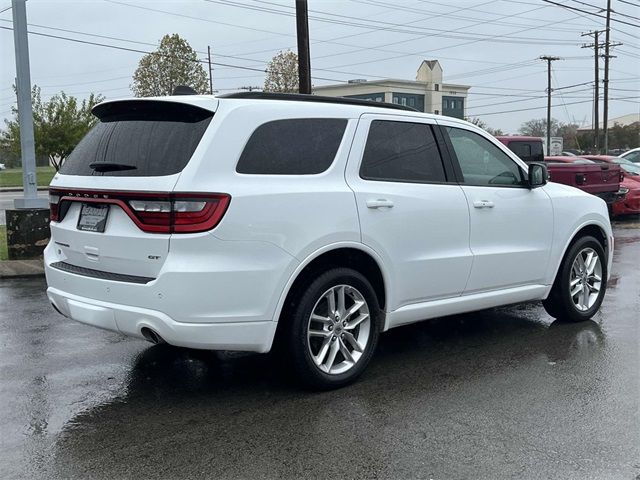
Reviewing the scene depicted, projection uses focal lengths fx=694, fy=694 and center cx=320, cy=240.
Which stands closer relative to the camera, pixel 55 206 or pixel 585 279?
pixel 55 206

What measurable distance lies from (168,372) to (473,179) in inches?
110

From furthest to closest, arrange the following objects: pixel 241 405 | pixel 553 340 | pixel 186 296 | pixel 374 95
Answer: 1. pixel 374 95
2. pixel 553 340
3. pixel 241 405
4. pixel 186 296

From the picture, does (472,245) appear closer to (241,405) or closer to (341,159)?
(341,159)

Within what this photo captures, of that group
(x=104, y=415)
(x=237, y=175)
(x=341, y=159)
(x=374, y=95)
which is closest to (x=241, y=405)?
(x=104, y=415)

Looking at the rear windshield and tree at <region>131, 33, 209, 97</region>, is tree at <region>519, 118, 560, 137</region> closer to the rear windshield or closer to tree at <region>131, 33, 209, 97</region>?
tree at <region>131, 33, 209, 97</region>

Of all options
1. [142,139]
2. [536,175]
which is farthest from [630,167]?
[142,139]

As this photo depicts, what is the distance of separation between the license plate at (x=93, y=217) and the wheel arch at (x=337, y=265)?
122 centimetres

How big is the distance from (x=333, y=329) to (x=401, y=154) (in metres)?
1.44

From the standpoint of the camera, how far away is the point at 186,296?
3963 mm

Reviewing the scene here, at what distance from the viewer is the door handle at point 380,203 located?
4688mm

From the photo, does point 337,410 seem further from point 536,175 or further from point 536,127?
point 536,127

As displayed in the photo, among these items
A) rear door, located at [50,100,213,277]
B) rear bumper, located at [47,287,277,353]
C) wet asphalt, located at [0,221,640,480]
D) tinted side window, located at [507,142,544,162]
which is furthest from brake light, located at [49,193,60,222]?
tinted side window, located at [507,142,544,162]

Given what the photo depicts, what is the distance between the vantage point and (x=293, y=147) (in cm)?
451

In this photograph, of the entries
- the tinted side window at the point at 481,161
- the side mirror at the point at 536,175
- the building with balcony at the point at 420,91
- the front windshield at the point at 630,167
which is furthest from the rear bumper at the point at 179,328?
the building with balcony at the point at 420,91
